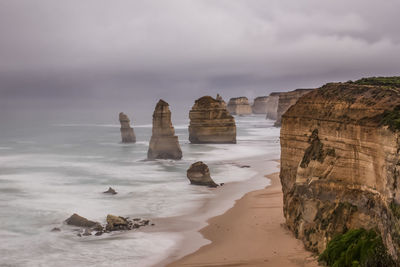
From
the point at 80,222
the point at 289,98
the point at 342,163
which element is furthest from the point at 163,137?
the point at 289,98

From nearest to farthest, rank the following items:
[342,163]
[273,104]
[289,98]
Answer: [342,163] → [289,98] → [273,104]

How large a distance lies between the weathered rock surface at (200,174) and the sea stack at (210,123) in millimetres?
35953

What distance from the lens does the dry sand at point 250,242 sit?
657 inches

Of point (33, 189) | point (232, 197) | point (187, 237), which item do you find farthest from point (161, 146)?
point (187, 237)

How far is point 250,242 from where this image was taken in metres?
19.2

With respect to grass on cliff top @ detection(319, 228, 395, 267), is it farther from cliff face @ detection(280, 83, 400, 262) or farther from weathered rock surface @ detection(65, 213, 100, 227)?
weathered rock surface @ detection(65, 213, 100, 227)

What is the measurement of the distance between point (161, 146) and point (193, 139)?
72.0ft

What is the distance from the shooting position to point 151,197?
32.4 metres

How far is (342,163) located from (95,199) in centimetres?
2131

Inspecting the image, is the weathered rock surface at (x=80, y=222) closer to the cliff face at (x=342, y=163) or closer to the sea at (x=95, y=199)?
the sea at (x=95, y=199)

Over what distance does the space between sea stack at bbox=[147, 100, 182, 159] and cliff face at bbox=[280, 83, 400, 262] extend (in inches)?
1285

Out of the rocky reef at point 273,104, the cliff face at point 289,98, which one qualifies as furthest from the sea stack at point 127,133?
the rocky reef at point 273,104

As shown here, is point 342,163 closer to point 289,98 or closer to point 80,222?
point 80,222

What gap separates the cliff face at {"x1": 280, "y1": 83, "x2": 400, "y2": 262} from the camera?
498 inches
